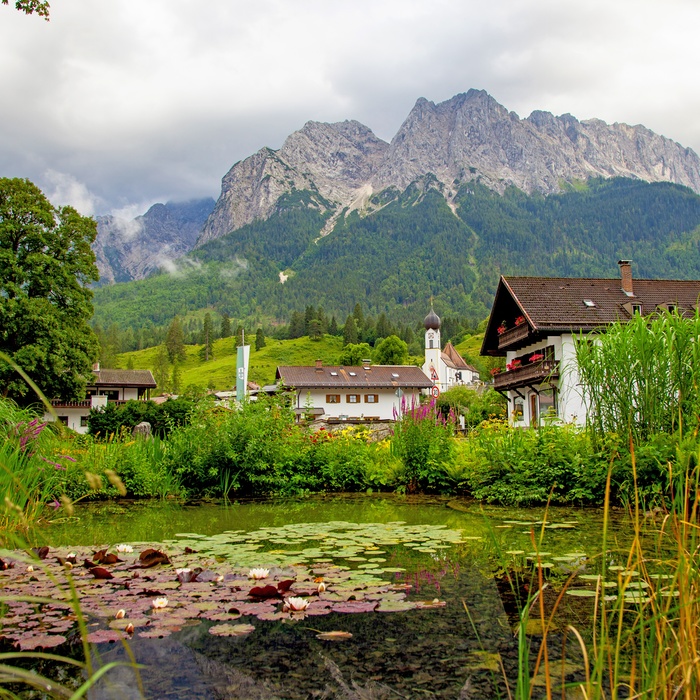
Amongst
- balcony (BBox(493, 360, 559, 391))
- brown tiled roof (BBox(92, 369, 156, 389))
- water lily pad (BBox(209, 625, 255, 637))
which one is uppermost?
brown tiled roof (BBox(92, 369, 156, 389))

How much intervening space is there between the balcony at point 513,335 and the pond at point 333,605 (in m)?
26.1

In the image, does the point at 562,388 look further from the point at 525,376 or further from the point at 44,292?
the point at 44,292

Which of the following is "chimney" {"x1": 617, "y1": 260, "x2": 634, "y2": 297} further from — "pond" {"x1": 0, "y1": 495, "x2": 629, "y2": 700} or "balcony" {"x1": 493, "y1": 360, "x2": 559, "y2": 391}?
"pond" {"x1": 0, "y1": 495, "x2": 629, "y2": 700}

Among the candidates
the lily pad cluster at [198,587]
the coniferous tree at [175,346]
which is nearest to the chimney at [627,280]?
the lily pad cluster at [198,587]

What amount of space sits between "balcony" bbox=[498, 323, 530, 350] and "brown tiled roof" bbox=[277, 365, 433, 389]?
31.7 m

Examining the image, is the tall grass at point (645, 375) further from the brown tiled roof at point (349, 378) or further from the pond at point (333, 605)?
the brown tiled roof at point (349, 378)

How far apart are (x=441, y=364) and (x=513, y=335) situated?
7965cm

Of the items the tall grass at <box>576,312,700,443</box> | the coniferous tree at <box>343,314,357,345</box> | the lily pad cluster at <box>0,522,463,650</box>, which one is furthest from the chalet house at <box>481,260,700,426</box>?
the coniferous tree at <box>343,314,357,345</box>

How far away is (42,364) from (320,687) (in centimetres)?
3036

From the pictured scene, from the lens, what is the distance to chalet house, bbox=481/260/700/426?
3169 cm

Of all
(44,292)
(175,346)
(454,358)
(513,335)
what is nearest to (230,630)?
(44,292)

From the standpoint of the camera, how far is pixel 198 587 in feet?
15.4

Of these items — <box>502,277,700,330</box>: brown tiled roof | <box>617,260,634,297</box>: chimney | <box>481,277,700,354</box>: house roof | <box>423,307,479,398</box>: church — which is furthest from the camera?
<box>423,307,479,398</box>: church

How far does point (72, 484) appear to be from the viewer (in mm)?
12039
